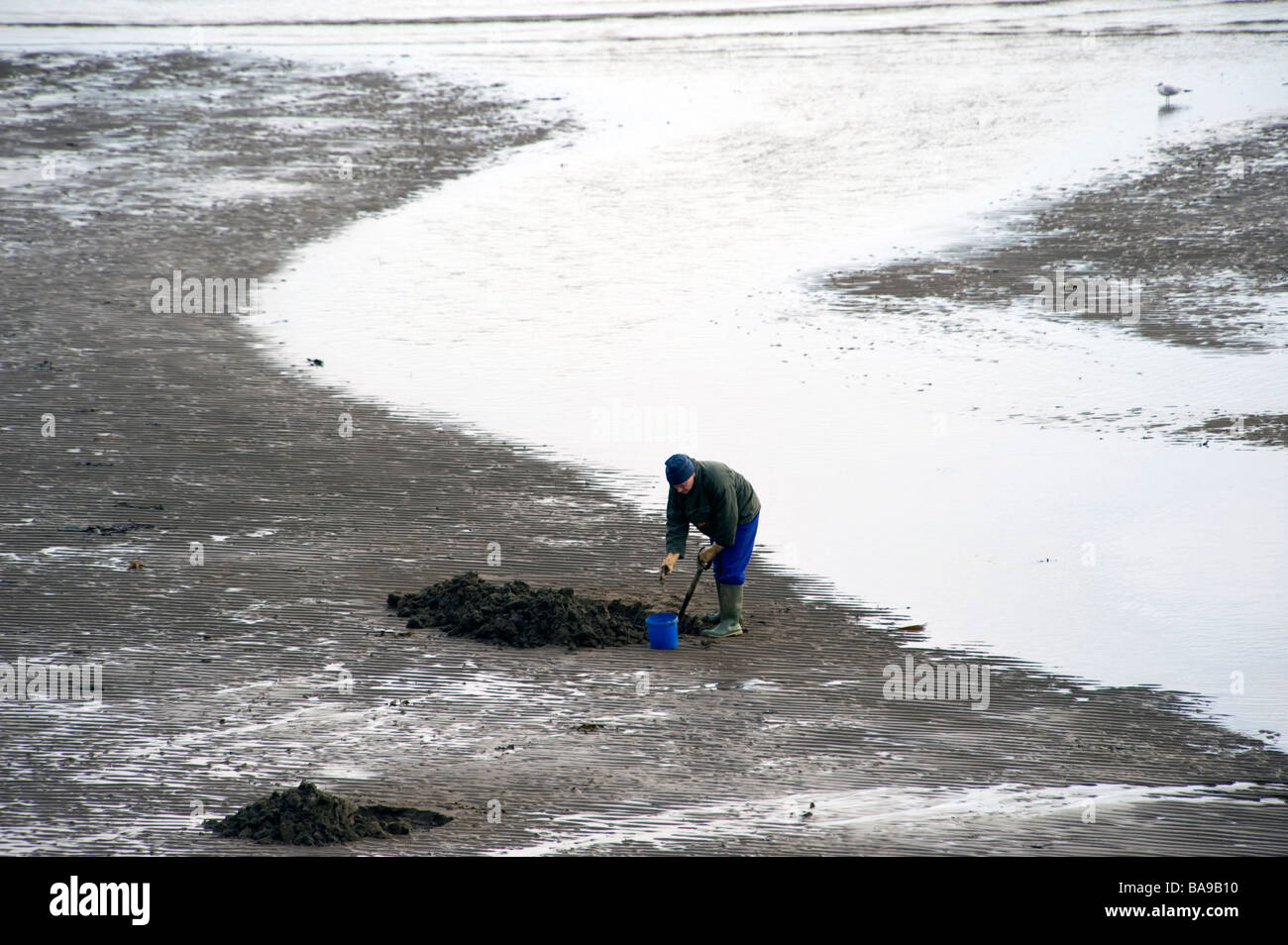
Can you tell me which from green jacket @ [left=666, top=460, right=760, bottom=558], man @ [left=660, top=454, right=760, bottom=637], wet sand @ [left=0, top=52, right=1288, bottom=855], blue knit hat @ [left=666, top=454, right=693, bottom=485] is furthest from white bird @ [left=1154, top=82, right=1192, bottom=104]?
blue knit hat @ [left=666, top=454, right=693, bottom=485]

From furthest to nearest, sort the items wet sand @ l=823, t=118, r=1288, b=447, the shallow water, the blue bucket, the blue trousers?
wet sand @ l=823, t=118, r=1288, b=447 < the shallow water < the blue trousers < the blue bucket

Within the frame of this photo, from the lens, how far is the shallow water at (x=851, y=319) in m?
10.8

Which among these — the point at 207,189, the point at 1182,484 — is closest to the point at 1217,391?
the point at 1182,484

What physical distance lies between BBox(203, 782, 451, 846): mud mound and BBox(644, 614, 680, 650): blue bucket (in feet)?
8.89

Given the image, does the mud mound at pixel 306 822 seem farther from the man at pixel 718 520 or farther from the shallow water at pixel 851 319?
the shallow water at pixel 851 319

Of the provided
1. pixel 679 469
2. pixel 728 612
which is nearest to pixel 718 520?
pixel 679 469

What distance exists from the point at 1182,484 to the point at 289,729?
8226 millimetres

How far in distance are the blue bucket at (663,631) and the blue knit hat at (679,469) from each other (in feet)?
2.93

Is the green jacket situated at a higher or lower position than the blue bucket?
higher

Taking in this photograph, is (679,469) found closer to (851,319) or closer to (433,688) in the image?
(433,688)

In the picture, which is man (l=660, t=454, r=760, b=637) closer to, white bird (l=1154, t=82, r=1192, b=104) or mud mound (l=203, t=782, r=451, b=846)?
mud mound (l=203, t=782, r=451, b=846)

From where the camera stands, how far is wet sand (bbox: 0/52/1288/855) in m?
6.78

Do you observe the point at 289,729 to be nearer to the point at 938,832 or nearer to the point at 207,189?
the point at 938,832

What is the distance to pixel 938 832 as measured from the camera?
668cm
